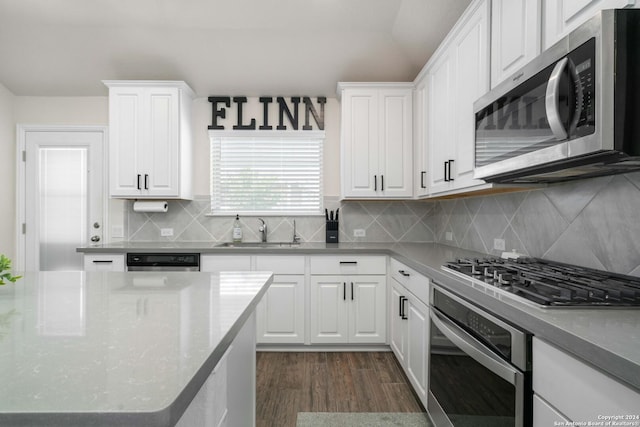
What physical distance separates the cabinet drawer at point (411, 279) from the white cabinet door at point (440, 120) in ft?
2.09

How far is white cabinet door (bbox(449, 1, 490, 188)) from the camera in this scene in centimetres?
192

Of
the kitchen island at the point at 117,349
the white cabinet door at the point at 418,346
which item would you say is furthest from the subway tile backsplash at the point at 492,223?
the kitchen island at the point at 117,349

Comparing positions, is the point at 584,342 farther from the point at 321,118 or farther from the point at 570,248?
the point at 321,118

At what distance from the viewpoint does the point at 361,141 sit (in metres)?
3.23

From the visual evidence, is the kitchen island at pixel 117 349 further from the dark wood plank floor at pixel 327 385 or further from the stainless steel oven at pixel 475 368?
the dark wood plank floor at pixel 327 385

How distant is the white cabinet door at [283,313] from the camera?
3.01 m

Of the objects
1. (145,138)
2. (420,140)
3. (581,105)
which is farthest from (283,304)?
(581,105)

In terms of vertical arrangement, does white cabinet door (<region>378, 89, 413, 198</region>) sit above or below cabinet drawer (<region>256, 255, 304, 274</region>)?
above

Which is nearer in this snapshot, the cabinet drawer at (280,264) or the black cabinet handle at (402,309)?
the black cabinet handle at (402,309)

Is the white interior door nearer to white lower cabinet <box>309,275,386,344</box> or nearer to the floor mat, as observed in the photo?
white lower cabinet <box>309,275,386,344</box>

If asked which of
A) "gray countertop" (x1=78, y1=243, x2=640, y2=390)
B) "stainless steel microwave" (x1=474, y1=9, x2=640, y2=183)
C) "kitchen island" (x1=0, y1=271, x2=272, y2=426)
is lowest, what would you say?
"gray countertop" (x1=78, y1=243, x2=640, y2=390)

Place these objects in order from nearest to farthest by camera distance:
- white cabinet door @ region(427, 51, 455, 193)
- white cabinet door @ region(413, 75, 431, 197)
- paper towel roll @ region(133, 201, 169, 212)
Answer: white cabinet door @ region(427, 51, 455, 193), white cabinet door @ region(413, 75, 431, 197), paper towel roll @ region(133, 201, 169, 212)

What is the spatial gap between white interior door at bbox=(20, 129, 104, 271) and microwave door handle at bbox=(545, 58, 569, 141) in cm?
387

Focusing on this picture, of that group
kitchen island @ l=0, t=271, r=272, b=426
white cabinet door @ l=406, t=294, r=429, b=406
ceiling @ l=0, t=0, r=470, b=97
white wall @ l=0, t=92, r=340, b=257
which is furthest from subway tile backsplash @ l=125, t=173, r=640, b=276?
kitchen island @ l=0, t=271, r=272, b=426
